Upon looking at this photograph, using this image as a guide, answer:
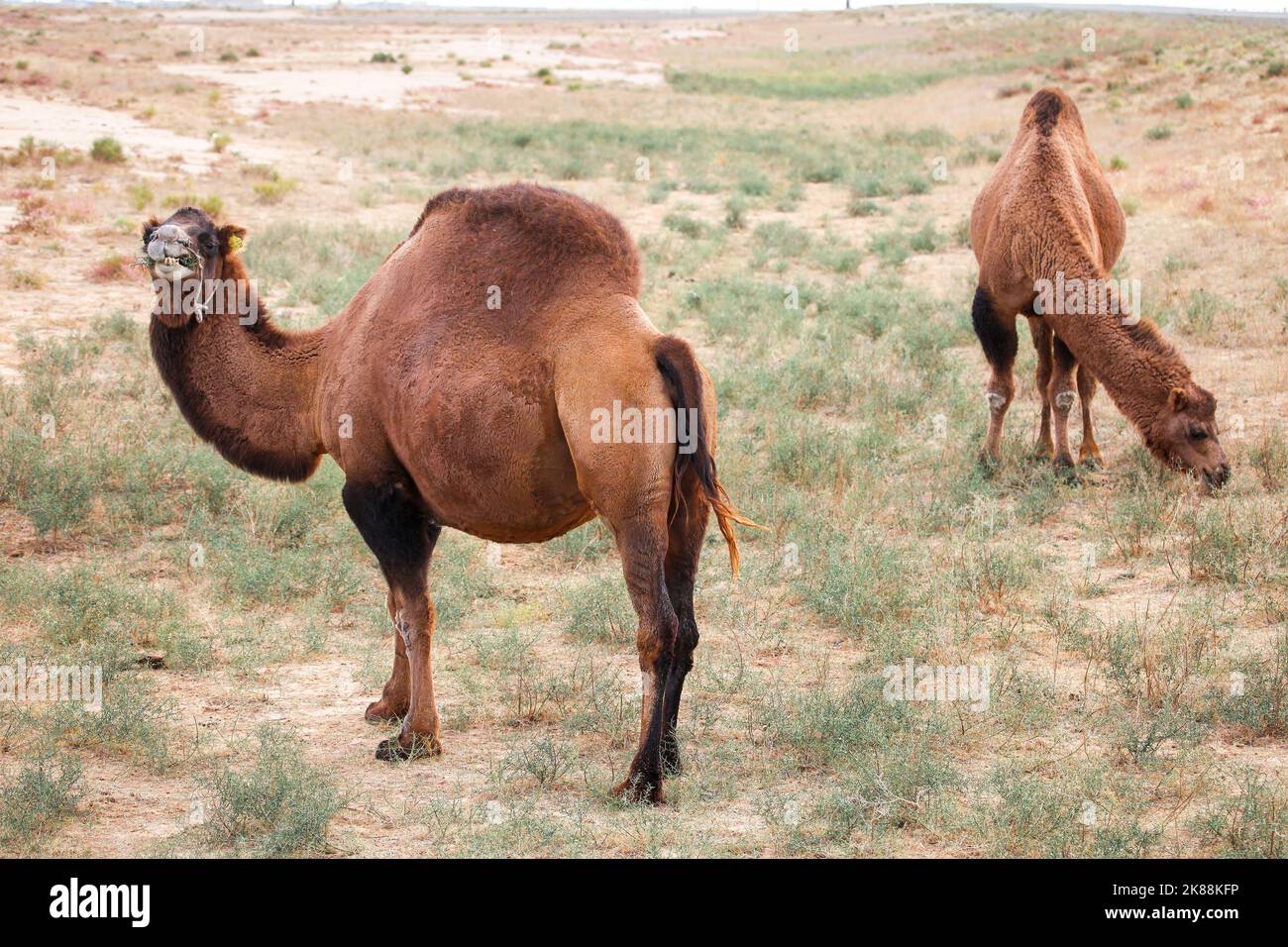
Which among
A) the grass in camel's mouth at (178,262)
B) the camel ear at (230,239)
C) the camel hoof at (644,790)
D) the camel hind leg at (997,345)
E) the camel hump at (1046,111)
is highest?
the camel hump at (1046,111)

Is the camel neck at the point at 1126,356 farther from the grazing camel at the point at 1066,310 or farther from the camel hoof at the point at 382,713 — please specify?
the camel hoof at the point at 382,713

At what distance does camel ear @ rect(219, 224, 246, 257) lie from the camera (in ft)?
22.5

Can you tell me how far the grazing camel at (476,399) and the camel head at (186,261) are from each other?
0.01 metres

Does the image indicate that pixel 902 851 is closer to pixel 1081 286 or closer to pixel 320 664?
pixel 320 664

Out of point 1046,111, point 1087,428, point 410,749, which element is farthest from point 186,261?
point 1046,111

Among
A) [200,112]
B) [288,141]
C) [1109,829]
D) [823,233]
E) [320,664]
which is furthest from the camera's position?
[200,112]

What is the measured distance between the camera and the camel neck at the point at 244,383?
6.79 m

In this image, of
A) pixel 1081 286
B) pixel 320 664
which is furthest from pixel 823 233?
pixel 320 664

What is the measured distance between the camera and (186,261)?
664 cm

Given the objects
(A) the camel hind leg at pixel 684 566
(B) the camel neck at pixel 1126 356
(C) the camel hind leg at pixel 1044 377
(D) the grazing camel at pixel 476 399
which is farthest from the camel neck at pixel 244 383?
(C) the camel hind leg at pixel 1044 377

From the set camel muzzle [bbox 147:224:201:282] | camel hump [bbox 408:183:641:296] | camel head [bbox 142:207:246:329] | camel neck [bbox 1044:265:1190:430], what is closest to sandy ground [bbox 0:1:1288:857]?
camel neck [bbox 1044:265:1190:430]

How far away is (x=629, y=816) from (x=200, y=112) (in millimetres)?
36244

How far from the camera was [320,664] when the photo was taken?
306 inches

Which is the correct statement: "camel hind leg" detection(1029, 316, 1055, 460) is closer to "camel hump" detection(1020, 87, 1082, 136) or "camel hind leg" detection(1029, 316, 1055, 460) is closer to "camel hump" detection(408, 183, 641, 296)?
"camel hump" detection(1020, 87, 1082, 136)
